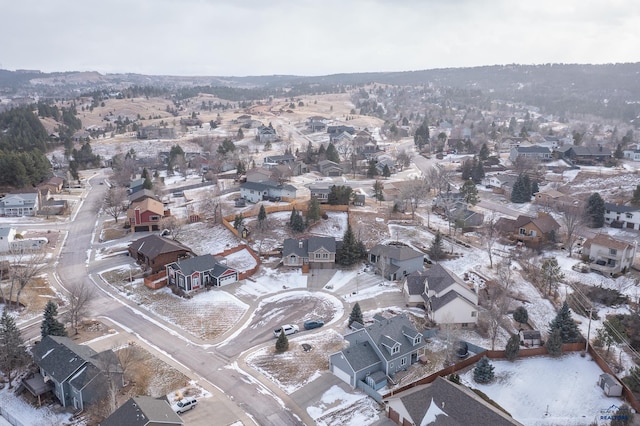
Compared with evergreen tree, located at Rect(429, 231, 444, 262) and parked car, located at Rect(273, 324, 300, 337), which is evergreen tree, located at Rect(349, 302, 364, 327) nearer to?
parked car, located at Rect(273, 324, 300, 337)

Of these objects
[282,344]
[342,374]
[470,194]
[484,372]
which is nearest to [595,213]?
[470,194]

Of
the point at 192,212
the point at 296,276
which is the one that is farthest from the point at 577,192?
the point at 192,212

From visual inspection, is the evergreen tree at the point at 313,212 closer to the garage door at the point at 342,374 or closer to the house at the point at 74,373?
the garage door at the point at 342,374

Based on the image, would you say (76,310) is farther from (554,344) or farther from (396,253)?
(554,344)

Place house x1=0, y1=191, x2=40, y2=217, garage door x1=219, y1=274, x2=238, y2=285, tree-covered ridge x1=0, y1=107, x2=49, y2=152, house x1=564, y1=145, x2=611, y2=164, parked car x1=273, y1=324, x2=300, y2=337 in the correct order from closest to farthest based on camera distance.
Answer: parked car x1=273, y1=324, x2=300, y2=337, garage door x1=219, y1=274, x2=238, y2=285, house x1=0, y1=191, x2=40, y2=217, house x1=564, y1=145, x2=611, y2=164, tree-covered ridge x1=0, y1=107, x2=49, y2=152

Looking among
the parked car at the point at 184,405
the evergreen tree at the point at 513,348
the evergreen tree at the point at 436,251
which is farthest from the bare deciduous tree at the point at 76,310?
the evergreen tree at the point at 436,251

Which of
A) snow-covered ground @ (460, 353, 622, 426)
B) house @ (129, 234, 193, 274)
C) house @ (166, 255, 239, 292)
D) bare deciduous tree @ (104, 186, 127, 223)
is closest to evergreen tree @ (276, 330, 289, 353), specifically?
snow-covered ground @ (460, 353, 622, 426)
